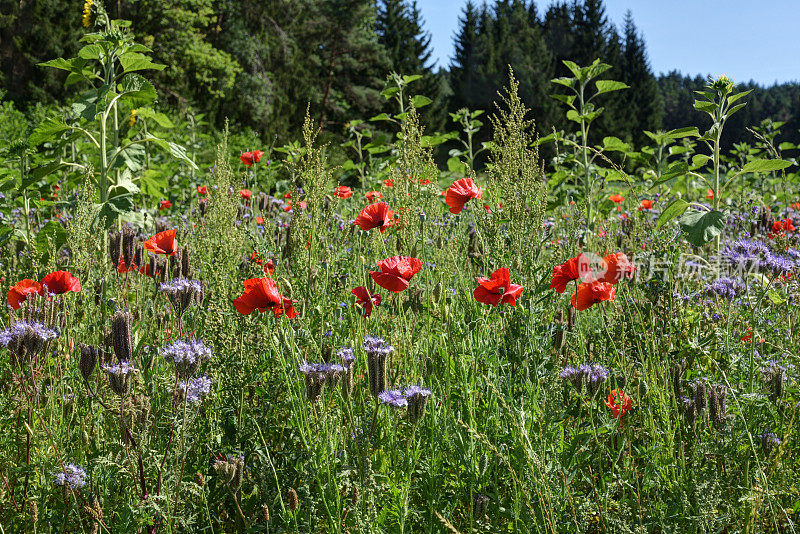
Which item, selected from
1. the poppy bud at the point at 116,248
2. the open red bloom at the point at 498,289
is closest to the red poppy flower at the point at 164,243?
the poppy bud at the point at 116,248

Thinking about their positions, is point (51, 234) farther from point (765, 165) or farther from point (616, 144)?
point (765, 165)

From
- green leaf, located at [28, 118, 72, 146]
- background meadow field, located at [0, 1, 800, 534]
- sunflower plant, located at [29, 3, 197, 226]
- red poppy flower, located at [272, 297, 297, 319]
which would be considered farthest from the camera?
green leaf, located at [28, 118, 72, 146]

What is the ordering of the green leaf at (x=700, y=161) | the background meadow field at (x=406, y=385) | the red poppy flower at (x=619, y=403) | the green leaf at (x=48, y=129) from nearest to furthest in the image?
the background meadow field at (x=406, y=385) → the red poppy flower at (x=619, y=403) → the green leaf at (x=700, y=161) → the green leaf at (x=48, y=129)

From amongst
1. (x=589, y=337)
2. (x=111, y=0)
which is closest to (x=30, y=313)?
(x=589, y=337)

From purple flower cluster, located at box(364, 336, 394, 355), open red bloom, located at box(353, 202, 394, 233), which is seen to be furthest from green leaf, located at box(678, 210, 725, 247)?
purple flower cluster, located at box(364, 336, 394, 355)

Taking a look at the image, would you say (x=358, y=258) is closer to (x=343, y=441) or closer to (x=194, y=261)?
(x=194, y=261)

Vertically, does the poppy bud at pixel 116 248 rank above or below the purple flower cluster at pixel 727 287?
below

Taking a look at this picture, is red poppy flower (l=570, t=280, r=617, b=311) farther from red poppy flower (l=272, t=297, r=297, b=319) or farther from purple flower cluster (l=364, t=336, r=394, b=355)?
red poppy flower (l=272, t=297, r=297, b=319)

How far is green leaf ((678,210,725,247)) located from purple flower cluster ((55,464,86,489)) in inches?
99.8

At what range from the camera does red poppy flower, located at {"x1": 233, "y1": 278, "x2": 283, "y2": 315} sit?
1.93 m

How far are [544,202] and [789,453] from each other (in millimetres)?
1128

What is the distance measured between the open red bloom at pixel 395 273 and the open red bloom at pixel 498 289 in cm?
27

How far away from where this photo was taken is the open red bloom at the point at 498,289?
6.35 feet

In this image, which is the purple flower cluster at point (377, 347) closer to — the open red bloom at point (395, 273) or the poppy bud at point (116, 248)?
the open red bloom at point (395, 273)
